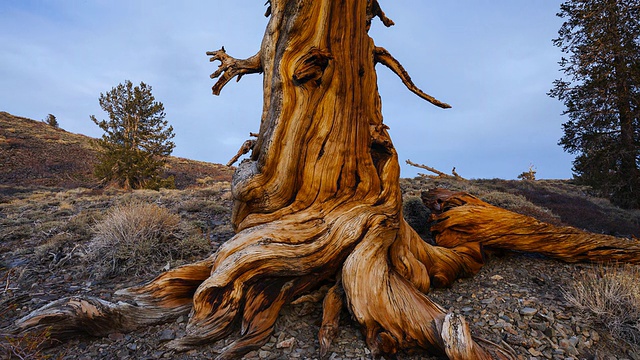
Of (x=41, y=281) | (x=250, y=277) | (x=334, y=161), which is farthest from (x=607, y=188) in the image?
(x=41, y=281)

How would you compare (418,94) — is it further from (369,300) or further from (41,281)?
(41,281)

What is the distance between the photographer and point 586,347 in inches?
113

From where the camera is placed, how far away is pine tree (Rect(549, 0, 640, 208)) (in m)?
11.3

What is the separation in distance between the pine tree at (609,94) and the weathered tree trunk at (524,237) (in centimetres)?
949

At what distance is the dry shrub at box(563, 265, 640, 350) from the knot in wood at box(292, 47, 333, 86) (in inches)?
148

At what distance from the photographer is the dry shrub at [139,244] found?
4.62 metres

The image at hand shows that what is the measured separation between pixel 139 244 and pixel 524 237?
5.79m

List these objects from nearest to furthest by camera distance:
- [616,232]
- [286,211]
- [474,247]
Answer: [286,211]
[474,247]
[616,232]

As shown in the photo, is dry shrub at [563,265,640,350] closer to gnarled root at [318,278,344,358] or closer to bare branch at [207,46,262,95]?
gnarled root at [318,278,344,358]

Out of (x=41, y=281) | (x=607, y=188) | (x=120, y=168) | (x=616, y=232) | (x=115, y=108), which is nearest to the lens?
(x=41, y=281)

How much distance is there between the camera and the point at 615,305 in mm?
3217

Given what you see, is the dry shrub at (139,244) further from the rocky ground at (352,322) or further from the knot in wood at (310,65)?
the knot in wood at (310,65)

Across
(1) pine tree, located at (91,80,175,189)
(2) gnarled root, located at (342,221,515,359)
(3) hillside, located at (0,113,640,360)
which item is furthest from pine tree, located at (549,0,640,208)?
(1) pine tree, located at (91,80,175,189)

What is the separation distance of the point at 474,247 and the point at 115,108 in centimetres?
2239
